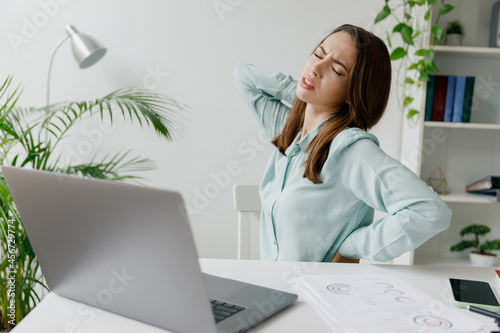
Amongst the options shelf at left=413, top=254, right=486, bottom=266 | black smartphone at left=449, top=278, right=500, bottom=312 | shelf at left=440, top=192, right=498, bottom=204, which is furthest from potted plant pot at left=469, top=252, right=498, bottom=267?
black smartphone at left=449, top=278, right=500, bottom=312

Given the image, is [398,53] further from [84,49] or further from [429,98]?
[84,49]

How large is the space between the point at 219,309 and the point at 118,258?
0.59 ft

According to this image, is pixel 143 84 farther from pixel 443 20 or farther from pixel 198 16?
pixel 443 20

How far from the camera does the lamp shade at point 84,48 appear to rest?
2150 mm

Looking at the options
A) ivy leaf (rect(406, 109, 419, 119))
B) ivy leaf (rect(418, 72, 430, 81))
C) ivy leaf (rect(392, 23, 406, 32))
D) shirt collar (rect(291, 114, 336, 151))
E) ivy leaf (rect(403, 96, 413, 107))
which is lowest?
shirt collar (rect(291, 114, 336, 151))

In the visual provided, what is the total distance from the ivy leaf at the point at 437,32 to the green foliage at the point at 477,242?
0.98 metres

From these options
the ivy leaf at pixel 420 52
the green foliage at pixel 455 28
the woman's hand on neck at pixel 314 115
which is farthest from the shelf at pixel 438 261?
the woman's hand on neck at pixel 314 115

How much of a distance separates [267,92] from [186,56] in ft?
3.13

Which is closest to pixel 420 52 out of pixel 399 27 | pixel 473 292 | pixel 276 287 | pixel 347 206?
pixel 399 27

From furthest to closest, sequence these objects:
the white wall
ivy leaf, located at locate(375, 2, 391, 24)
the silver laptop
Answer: the white wall → ivy leaf, located at locate(375, 2, 391, 24) → the silver laptop

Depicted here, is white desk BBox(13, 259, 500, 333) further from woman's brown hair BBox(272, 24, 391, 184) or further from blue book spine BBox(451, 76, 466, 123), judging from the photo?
blue book spine BBox(451, 76, 466, 123)

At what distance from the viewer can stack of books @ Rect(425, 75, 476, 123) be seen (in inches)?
90.2

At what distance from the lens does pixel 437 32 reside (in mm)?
2180

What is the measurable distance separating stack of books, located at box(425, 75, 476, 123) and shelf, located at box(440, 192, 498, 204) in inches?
14.1
